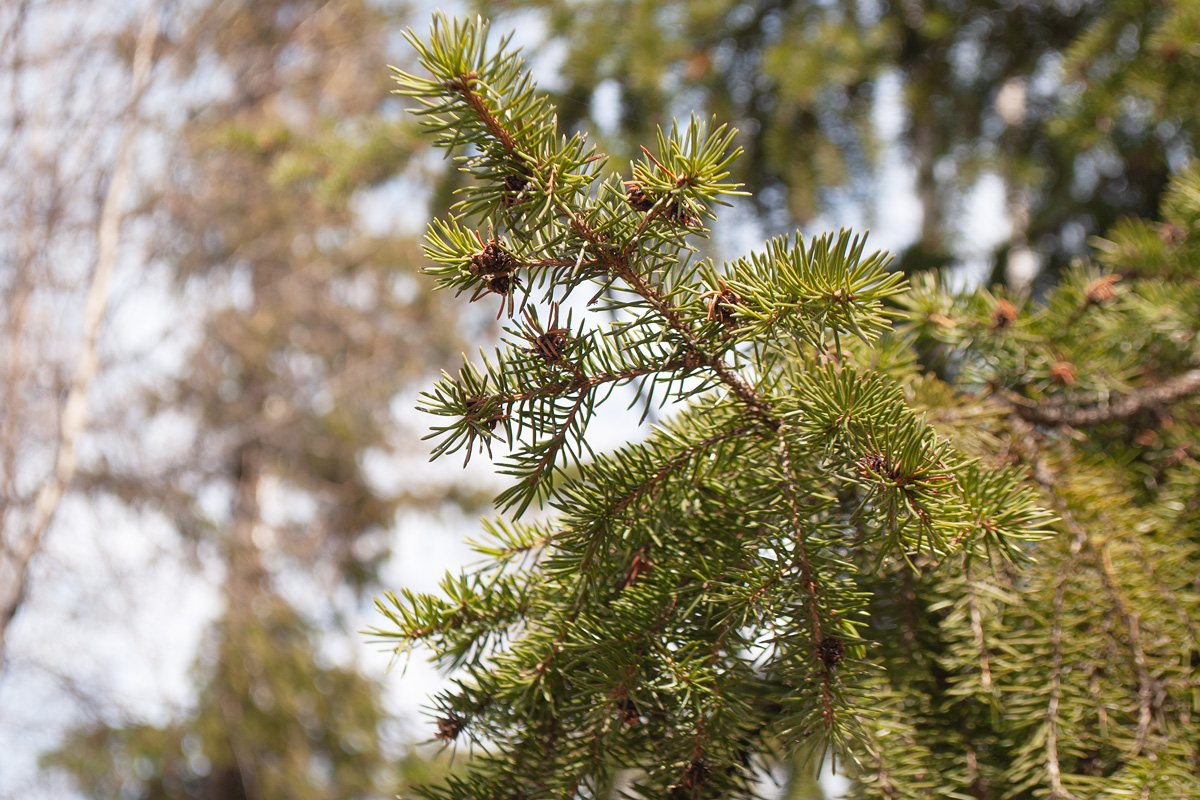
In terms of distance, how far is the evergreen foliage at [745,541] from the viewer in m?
0.39

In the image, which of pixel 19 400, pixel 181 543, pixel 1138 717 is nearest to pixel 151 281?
pixel 19 400

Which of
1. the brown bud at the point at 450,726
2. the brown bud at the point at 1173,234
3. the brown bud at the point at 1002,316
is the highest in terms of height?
the brown bud at the point at 1173,234

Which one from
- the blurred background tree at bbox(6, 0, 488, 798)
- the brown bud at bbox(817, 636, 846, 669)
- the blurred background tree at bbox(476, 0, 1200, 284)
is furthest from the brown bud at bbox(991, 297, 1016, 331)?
the blurred background tree at bbox(6, 0, 488, 798)

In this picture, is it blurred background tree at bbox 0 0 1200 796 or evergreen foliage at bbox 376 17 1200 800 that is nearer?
evergreen foliage at bbox 376 17 1200 800

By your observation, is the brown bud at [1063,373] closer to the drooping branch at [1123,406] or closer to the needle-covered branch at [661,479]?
the drooping branch at [1123,406]

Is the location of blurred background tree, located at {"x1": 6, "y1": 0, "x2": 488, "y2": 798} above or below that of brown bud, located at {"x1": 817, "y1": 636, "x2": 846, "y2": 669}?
above

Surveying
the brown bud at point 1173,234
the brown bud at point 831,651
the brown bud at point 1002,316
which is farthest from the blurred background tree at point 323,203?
the brown bud at point 831,651

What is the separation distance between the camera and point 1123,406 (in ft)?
2.34

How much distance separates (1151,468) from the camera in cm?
72

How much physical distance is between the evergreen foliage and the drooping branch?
3 centimetres

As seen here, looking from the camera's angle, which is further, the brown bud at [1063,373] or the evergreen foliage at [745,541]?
the brown bud at [1063,373]

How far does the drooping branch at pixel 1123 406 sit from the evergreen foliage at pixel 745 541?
3 centimetres

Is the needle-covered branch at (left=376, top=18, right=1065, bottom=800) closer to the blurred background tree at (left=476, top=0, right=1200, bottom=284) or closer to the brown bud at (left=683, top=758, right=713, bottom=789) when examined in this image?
the brown bud at (left=683, top=758, right=713, bottom=789)

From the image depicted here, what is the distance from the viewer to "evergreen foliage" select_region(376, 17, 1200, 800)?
1.29ft
